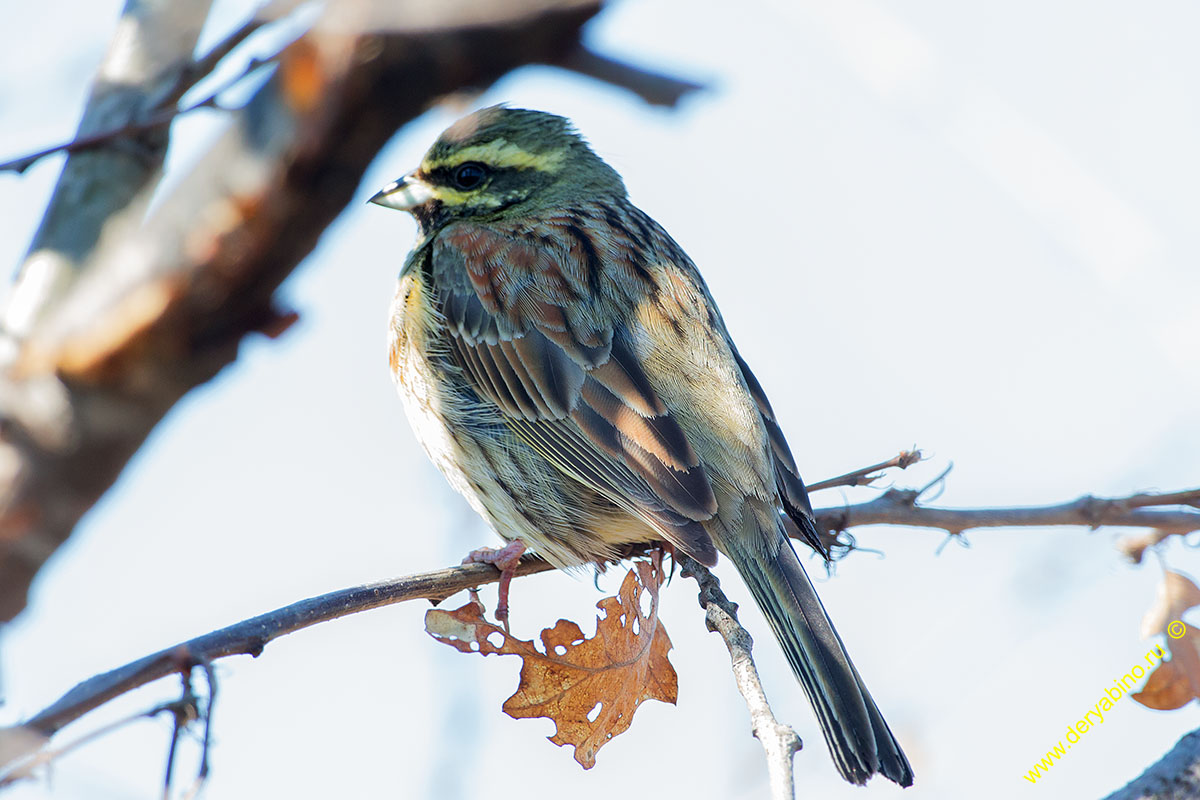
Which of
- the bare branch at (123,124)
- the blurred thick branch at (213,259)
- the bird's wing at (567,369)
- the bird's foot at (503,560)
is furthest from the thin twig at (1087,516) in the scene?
the bare branch at (123,124)

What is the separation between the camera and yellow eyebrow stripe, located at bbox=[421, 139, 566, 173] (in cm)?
519

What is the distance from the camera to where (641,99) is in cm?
379

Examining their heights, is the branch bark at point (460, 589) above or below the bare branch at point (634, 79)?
below

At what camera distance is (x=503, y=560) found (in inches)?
160

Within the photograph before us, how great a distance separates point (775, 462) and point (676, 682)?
130 centimetres

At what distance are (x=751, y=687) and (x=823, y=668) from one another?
40.3 inches

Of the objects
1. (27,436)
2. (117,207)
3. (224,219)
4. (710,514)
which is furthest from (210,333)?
(710,514)

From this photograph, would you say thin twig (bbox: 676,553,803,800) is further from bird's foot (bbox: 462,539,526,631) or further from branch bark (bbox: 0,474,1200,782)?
bird's foot (bbox: 462,539,526,631)

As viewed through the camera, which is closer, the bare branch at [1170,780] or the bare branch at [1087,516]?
the bare branch at [1170,780]

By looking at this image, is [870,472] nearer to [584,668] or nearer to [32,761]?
[584,668]

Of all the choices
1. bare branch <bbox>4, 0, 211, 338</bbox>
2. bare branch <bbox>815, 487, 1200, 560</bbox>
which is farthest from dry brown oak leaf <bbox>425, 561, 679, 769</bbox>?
bare branch <bbox>4, 0, 211, 338</bbox>

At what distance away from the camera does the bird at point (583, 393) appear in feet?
12.9

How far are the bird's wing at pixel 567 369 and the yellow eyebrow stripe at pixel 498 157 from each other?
39 cm

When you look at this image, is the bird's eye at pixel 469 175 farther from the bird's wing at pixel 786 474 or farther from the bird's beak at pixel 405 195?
the bird's wing at pixel 786 474
